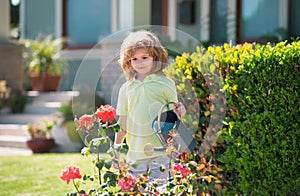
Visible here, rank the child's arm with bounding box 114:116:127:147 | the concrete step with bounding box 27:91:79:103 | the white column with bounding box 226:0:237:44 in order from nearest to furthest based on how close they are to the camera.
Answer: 1. the child's arm with bounding box 114:116:127:147
2. the concrete step with bounding box 27:91:79:103
3. the white column with bounding box 226:0:237:44

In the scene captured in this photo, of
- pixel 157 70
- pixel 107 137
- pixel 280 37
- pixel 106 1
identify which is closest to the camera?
pixel 107 137

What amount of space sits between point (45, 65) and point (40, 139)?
380cm

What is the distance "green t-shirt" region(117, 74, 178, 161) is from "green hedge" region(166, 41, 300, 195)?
45 cm

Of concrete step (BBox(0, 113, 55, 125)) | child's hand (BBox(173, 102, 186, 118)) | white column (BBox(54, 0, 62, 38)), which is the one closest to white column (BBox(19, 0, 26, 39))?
white column (BBox(54, 0, 62, 38))

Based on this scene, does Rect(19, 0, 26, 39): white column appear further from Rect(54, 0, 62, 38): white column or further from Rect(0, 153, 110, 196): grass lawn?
Rect(0, 153, 110, 196): grass lawn

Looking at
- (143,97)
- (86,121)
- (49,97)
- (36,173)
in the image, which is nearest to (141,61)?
(143,97)

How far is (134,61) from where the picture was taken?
3611mm

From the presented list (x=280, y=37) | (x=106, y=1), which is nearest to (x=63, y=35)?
(x=106, y=1)

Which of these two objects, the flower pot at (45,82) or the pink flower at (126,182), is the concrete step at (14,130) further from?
the pink flower at (126,182)

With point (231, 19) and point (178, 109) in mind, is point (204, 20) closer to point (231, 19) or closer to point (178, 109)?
point (231, 19)

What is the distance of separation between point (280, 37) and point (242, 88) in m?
8.04

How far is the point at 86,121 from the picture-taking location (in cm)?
349

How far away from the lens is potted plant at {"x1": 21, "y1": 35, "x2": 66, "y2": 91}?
12.5 m

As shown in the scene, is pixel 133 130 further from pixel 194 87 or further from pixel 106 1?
pixel 106 1
